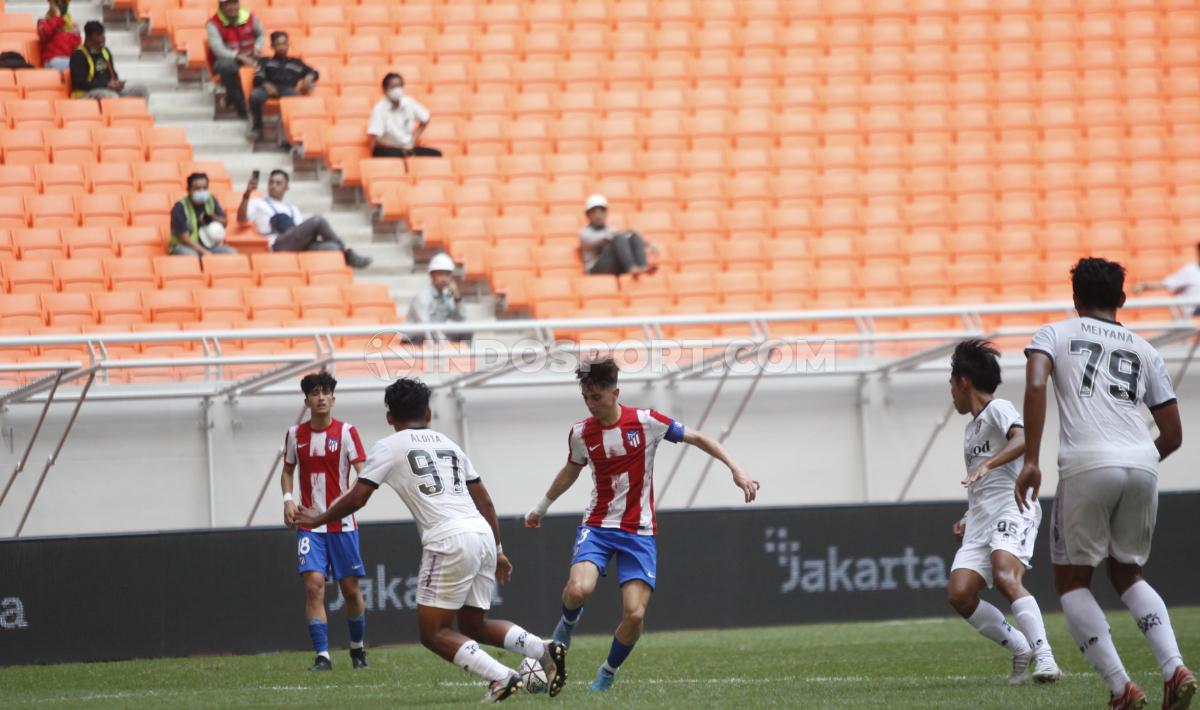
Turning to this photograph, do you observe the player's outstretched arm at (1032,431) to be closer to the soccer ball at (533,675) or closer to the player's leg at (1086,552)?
the player's leg at (1086,552)

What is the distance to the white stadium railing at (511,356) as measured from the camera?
1351 centimetres

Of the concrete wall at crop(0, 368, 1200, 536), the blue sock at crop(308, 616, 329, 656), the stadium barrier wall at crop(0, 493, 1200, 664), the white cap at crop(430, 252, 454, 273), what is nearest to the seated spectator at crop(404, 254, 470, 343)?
the white cap at crop(430, 252, 454, 273)

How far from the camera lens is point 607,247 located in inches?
680

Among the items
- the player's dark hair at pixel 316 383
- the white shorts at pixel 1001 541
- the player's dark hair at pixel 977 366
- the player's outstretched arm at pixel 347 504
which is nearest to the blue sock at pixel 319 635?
the player's dark hair at pixel 316 383

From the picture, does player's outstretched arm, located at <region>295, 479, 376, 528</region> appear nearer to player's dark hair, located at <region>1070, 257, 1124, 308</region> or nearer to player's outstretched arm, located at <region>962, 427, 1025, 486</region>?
player's outstretched arm, located at <region>962, 427, 1025, 486</region>

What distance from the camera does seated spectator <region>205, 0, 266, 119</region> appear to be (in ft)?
61.6

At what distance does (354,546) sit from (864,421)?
649 centimetres

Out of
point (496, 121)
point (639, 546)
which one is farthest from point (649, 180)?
point (639, 546)

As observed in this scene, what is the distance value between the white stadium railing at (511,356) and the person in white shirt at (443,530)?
17.7ft

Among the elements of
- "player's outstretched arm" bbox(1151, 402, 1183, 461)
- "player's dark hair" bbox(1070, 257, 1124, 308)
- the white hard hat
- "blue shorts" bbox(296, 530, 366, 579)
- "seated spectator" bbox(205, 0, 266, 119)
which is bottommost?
"blue shorts" bbox(296, 530, 366, 579)

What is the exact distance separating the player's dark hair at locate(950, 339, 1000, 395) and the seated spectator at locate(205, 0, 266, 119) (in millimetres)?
12391

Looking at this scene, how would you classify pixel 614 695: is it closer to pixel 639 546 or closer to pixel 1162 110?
pixel 639 546

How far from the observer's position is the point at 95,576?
40.5 ft

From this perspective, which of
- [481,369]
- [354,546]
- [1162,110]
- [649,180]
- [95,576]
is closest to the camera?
[354,546]
